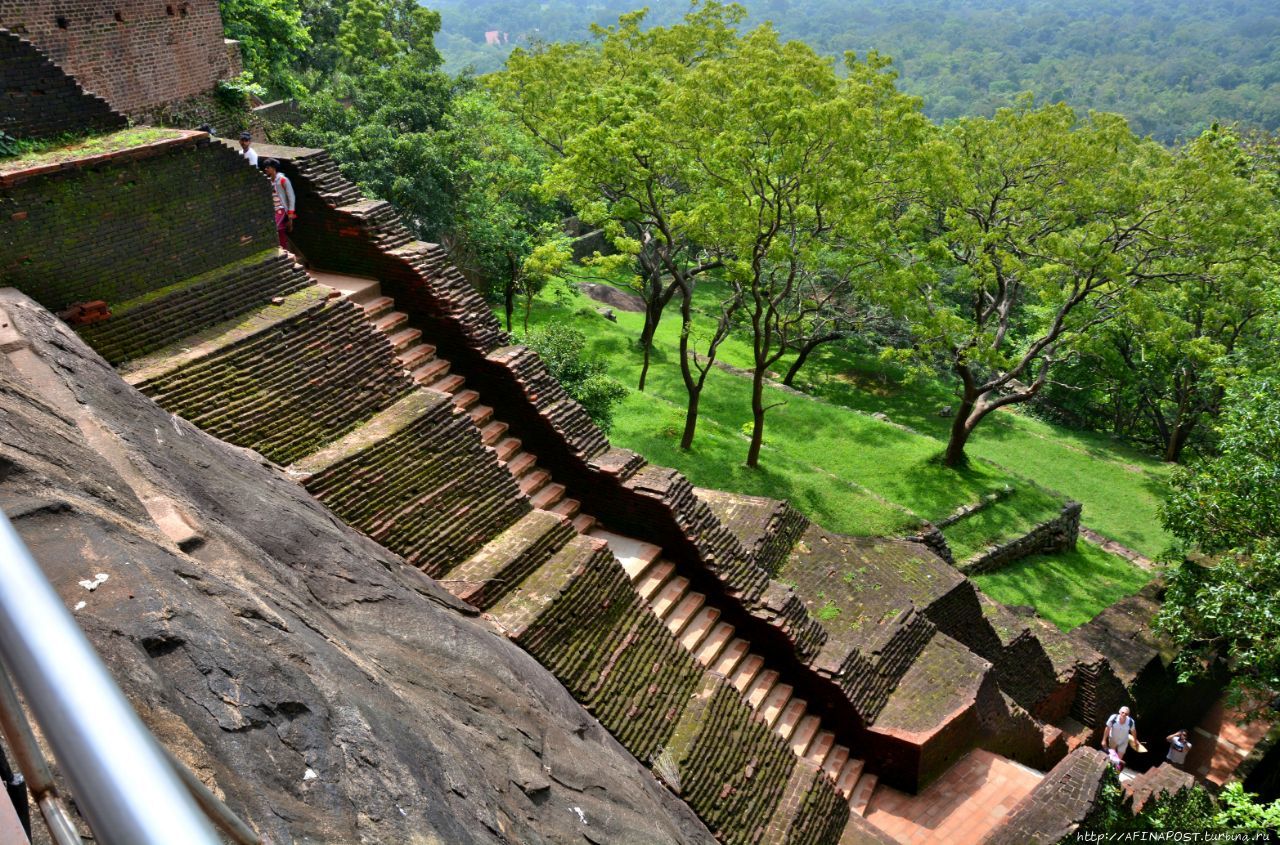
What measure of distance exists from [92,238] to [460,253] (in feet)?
46.2

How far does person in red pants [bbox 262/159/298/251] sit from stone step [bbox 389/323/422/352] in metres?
1.66

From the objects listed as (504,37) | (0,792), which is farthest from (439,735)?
(504,37)

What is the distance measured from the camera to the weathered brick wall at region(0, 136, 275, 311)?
316 inches

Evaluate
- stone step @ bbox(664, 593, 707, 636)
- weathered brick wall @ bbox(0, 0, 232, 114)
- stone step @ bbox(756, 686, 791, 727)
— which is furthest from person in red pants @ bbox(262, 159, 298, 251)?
stone step @ bbox(756, 686, 791, 727)

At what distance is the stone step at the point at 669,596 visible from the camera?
10547 mm

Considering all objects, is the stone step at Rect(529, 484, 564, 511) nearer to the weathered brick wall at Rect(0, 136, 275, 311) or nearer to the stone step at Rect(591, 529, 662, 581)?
the stone step at Rect(591, 529, 662, 581)

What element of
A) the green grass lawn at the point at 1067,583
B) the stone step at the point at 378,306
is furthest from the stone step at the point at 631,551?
the green grass lawn at the point at 1067,583

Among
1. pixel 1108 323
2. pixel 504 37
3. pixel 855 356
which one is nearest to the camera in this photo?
pixel 1108 323

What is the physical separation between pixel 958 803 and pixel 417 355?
810cm

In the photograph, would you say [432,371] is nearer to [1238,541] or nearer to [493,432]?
[493,432]

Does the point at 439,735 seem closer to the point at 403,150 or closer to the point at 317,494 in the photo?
the point at 317,494

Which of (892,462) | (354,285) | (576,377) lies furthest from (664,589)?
(892,462)

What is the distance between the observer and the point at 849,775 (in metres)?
10.8

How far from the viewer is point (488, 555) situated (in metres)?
9.21
